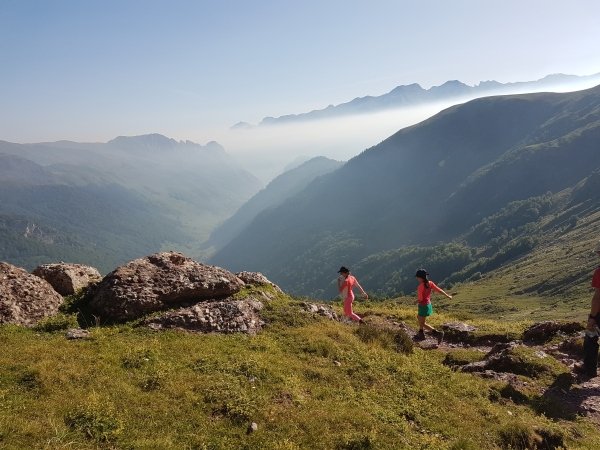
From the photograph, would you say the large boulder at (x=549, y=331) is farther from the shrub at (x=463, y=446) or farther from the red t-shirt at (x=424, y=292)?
the shrub at (x=463, y=446)

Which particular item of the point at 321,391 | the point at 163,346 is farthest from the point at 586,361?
the point at 163,346

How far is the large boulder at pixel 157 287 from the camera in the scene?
57.4 feet

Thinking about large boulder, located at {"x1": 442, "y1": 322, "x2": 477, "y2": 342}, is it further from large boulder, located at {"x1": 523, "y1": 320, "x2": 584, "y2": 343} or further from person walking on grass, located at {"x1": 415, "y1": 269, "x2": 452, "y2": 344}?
large boulder, located at {"x1": 523, "y1": 320, "x2": 584, "y2": 343}

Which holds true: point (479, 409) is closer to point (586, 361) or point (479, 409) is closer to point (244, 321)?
point (586, 361)

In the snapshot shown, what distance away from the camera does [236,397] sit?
1147 cm

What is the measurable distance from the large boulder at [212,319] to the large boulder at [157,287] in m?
0.87

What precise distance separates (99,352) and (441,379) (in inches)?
463

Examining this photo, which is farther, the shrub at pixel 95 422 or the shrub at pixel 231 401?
the shrub at pixel 231 401

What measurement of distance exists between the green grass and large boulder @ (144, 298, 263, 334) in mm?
825

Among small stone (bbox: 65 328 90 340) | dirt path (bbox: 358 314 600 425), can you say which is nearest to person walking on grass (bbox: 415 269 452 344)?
dirt path (bbox: 358 314 600 425)

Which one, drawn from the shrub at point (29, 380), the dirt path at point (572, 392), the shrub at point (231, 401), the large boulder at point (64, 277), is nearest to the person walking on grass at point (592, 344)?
the dirt path at point (572, 392)

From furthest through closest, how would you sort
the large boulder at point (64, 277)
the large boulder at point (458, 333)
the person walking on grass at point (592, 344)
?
1. the large boulder at point (458, 333)
2. the large boulder at point (64, 277)
3. the person walking on grass at point (592, 344)

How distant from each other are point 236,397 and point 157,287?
8671mm

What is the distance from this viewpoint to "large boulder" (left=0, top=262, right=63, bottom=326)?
16.3 metres
